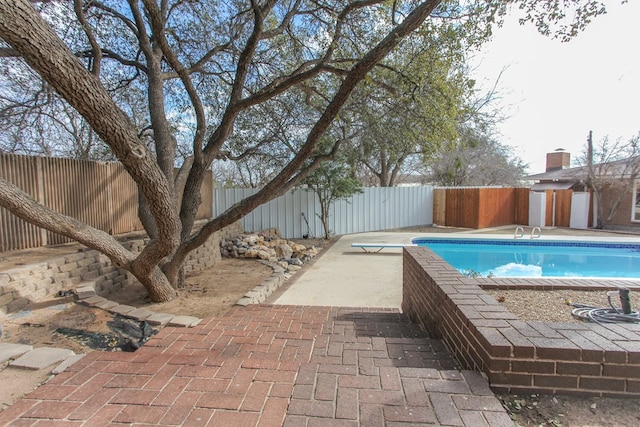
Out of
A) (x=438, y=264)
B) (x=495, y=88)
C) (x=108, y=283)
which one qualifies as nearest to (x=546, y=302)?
(x=438, y=264)

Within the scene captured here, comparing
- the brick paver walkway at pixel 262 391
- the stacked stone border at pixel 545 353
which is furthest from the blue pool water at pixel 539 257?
the brick paver walkway at pixel 262 391

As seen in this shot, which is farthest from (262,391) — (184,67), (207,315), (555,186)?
(555,186)

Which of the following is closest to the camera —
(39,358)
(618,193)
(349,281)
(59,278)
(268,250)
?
(39,358)

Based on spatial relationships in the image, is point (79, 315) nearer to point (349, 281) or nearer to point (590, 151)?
point (349, 281)

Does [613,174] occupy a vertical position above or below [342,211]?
above

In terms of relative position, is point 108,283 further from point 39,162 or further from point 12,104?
point 12,104

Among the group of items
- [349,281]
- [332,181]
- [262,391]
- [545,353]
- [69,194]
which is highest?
[332,181]

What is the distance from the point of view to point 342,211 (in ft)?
38.8

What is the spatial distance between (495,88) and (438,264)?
35.4 feet

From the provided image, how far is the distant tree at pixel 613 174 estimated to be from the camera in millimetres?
12070

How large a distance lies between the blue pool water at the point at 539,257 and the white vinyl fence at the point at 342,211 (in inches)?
110

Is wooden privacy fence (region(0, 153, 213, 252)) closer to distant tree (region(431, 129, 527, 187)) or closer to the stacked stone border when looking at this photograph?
the stacked stone border

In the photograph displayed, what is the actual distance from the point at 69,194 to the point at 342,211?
8.11m

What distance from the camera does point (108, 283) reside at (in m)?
5.07
